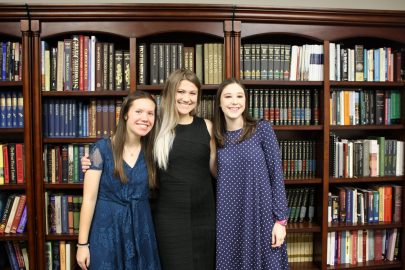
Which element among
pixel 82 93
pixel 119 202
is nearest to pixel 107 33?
pixel 82 93

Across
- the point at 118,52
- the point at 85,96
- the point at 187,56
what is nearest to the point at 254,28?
the point at 187,56

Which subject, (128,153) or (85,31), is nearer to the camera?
(128,153)

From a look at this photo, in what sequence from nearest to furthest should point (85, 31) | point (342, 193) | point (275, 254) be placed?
point (275, 254) → point (85, 31) → point (342, 193)

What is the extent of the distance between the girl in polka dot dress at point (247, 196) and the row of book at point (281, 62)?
1.64 feet

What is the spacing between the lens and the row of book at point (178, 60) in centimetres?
212

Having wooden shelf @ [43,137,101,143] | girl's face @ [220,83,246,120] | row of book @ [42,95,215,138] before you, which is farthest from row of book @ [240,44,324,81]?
wooden shelf @ [43,137,101,143]

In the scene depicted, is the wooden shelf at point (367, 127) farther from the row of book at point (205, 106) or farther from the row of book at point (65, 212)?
the row of book at point (65, 212)

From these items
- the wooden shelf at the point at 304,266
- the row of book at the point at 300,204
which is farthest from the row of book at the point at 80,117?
the wooden shelf at the point at 304,266

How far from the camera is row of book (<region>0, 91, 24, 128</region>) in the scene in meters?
2.10

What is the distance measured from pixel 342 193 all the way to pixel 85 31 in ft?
6.56

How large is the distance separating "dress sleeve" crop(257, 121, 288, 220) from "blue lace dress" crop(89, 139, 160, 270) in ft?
2.09

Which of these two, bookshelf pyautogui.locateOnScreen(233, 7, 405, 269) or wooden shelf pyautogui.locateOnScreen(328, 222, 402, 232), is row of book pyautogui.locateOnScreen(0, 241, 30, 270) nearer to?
bookshelf pyautogui.locateOnScreen(233, 7, 405, 269)

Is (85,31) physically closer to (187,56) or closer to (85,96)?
(85,96)

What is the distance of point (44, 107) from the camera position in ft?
6.95
